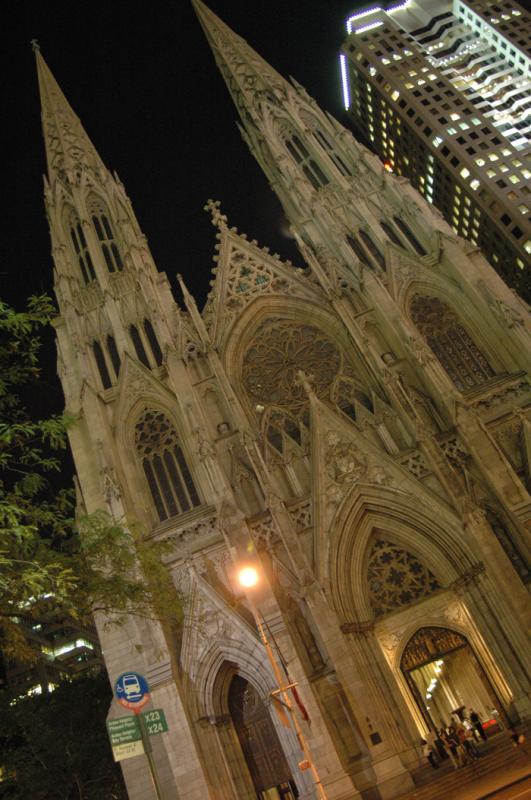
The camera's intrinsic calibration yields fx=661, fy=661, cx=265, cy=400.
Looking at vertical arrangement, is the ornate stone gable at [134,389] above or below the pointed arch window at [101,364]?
below

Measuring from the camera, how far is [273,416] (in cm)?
2516

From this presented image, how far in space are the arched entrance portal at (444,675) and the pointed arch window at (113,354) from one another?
51.4ft

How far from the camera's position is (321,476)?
72.1 feet

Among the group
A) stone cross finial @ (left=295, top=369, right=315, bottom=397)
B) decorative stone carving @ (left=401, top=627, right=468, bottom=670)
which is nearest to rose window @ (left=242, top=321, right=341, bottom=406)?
stone cross finial @ (left=295, top=369, right=315, bottom=397)

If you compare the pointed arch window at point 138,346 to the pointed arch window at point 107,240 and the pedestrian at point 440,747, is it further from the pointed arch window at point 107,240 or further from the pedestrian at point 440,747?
the pedestrian at point 440,747

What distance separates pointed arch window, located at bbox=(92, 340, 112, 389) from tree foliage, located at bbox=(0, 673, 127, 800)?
13981 mm

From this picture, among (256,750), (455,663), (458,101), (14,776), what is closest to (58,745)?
(14,776)

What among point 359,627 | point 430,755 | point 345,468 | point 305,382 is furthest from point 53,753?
point 305,382

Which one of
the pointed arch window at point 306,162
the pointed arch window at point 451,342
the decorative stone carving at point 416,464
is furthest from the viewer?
the pointed arch window at point 306,162

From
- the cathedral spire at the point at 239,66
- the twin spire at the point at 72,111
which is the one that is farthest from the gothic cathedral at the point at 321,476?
the cathedral spire at the point at 239,66

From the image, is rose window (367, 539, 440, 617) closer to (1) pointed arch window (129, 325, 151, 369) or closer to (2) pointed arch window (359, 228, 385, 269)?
(2) pointed arch window (359, 228, 385, 269)

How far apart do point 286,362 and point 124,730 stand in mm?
18904

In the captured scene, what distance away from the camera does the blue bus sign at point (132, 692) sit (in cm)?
921

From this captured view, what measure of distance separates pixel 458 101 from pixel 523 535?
4779 cm
